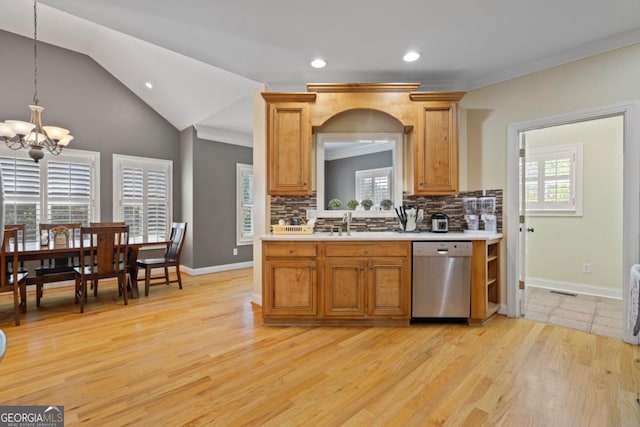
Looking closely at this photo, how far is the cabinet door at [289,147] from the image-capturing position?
10.5ft

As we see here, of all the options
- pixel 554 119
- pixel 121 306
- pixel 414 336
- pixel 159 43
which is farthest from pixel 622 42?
pixel 121 306

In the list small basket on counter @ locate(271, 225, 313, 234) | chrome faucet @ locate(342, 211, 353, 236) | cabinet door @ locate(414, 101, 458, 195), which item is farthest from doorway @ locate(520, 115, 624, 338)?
small basket on counter @ locate(271, 225, 313, 234)

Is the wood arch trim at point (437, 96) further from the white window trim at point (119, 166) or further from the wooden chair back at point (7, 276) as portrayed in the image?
the white window trim at point (119, 166)

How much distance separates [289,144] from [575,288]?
429cm

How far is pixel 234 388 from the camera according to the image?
1.93 m

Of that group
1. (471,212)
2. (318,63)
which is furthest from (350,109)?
(471,212)

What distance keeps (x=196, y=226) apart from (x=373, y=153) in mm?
3507

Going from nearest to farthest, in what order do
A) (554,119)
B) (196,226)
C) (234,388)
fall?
1. (234,388)
2. (554,119)
3. (196,226)

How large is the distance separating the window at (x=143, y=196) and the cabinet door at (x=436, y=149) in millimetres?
4469

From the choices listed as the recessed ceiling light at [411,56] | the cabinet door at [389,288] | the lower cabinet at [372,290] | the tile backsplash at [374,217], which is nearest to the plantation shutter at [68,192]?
the tile backsplash at [374,217]

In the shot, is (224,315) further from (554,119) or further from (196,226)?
(554,119)

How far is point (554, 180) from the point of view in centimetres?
420

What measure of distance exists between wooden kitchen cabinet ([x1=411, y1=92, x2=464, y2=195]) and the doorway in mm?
1295

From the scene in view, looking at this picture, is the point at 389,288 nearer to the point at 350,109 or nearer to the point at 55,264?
the point at 350,109
